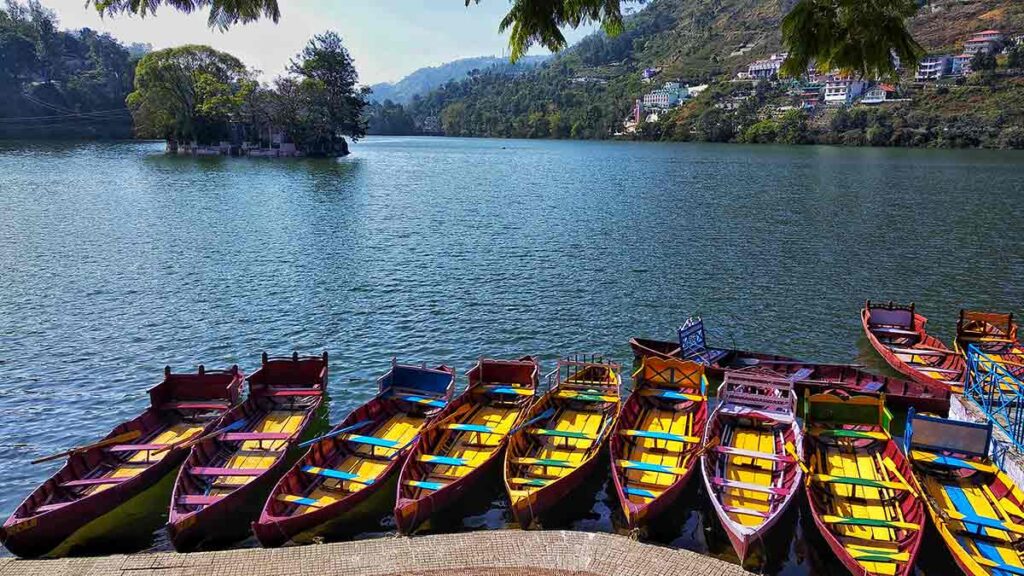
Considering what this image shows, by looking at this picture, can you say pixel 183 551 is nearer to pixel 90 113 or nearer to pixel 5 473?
pixel 5 473

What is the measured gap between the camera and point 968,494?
16328 millimetres

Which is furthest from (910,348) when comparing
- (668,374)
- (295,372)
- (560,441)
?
(295,372)

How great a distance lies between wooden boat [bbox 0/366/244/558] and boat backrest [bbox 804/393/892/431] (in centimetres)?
1748

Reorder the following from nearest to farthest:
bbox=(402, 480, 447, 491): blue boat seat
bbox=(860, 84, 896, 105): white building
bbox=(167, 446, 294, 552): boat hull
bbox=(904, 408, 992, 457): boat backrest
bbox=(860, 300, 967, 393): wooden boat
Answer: bbox=(167, 446, 294, 552): boat hull → bbox=(402, 480, 447, 491): blue boat seat → bbox=(904, 408, 992, 457): boat backrest → bbox=(860, 300, 967, 393): wooden boat → bbox=(860, 84, 896, 105): white building

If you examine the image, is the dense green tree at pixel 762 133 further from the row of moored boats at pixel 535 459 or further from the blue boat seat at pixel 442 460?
the blue boat seat at pixel 442 460

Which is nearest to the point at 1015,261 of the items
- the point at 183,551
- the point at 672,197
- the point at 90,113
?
the point at 672,197

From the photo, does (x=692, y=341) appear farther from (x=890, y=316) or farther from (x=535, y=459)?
(x=535, y=459)

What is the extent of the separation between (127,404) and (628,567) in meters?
19.4

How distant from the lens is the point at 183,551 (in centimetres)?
1572

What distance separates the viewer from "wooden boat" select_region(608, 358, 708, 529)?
16.4 meters

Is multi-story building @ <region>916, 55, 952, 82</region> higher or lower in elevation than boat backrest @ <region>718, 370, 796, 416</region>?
higher

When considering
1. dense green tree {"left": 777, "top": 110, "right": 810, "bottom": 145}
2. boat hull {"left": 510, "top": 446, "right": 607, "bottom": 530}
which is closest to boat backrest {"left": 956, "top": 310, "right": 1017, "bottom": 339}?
boat hull {"left": 510, "top": 446, "right": 607, "bottom": 530}

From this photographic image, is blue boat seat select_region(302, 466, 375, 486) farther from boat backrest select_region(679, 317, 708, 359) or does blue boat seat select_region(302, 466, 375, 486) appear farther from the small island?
the small island

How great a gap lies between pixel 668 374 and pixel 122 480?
1598cm
